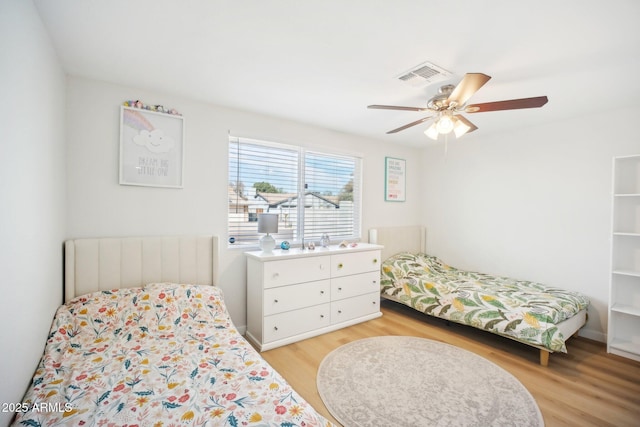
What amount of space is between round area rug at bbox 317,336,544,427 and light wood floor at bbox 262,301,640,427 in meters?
0.11

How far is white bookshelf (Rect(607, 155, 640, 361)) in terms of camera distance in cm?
276

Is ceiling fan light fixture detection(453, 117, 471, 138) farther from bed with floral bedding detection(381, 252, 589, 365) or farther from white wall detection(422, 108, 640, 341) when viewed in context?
white wall detection(422, 108, 640, 341)

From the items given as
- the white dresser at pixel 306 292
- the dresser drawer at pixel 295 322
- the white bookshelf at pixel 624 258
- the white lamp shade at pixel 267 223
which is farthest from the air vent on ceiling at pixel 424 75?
the dresser drawer at pixel 295 322

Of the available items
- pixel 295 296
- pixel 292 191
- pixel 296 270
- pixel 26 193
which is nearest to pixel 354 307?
pixel 295 296

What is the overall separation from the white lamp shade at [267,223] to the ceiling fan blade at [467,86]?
6.00ft

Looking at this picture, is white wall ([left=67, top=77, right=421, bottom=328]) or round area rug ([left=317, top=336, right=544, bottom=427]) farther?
white wall ([left=67, top=77, right=421, bottom=328])

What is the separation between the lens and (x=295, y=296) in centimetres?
296

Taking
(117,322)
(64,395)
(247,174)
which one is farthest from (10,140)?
(247,174)

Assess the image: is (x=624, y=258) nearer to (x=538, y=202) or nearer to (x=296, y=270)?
(x=538, y=202)

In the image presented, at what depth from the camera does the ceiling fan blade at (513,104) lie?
1831 mm

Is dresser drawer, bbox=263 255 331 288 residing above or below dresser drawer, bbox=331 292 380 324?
above

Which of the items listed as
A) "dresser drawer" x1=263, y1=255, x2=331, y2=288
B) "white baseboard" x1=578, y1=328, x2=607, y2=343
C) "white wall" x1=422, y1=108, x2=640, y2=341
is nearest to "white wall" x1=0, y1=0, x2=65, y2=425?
"dresser drawer" x1=263, y1=255, x2=331, y2=288

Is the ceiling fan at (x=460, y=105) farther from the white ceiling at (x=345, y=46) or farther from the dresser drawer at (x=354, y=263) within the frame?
the dresser drawer at (x=354, y=263)

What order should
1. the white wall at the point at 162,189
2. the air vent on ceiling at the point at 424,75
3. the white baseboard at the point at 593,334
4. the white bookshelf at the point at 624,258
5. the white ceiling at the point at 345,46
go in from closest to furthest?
1. the white ceiling at the point at 345,46
2. the air vent on ceiling at the point at 424,75
3. the white wall at the point at 162,189
4. the white bookshelf at the point at 624,258
5. the white baseboard at the point at 593,334
